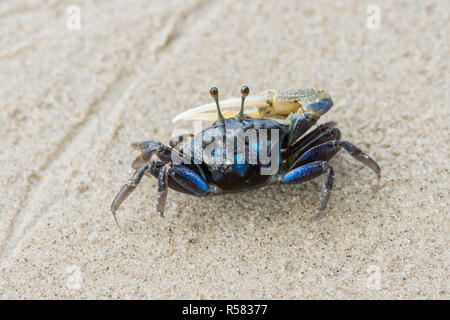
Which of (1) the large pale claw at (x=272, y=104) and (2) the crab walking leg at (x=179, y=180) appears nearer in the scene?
(2) the crab walking leg at (x=179, y=180)

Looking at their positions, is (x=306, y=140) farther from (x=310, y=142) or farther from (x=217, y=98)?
(x=217, y=98)

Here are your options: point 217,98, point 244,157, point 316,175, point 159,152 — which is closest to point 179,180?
point 159,152

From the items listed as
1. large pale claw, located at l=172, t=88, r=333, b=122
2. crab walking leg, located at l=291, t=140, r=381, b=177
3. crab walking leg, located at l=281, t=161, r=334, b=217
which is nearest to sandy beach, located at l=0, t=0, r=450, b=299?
crab walking leg, located at l=281, t=161, r=334, b=217

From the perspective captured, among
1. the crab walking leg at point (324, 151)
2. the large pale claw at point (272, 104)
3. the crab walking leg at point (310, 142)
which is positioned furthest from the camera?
the large pale claw at point (272, 104)

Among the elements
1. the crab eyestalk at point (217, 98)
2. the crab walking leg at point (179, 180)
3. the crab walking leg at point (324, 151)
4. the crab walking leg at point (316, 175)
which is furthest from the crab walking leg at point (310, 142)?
the crab walking leg at point (179, 180)

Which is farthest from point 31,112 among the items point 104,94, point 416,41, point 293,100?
point 416,41

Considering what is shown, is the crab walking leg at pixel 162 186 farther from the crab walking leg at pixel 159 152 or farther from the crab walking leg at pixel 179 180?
the crab walking leg at pixel 159 152
